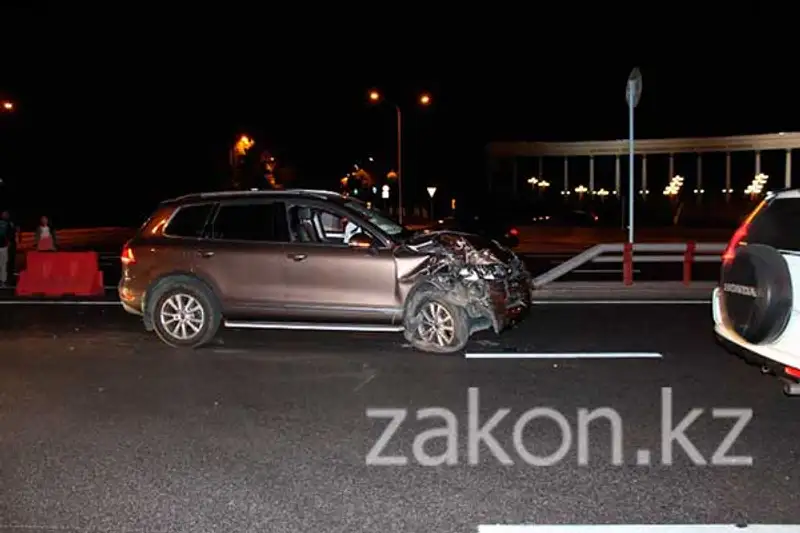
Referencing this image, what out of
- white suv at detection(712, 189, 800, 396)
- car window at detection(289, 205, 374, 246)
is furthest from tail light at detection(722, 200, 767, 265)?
car window at detection(289, 205, 374, 246)

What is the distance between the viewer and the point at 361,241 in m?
10.3

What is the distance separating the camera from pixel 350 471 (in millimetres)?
6055

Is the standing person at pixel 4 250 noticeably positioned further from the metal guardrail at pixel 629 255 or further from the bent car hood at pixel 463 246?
the bent car hood at pixel 463 246

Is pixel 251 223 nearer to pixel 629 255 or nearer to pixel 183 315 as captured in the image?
pixel 183 315

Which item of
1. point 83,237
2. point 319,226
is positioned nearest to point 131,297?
point 319,226

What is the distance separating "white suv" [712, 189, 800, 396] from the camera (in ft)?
20.6

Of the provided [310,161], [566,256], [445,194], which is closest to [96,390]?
[566,256]

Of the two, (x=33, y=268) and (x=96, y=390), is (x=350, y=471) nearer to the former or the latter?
(x=96, y=390)

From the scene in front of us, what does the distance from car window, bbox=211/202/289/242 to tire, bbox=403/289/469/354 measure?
175 centimetres

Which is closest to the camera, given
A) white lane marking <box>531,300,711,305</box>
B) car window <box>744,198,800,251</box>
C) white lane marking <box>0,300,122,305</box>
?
car window <box>744,198,800,251</box>

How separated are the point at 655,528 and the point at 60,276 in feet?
43.0

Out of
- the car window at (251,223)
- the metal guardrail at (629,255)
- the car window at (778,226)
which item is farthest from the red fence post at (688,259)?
the car window at (778,226)

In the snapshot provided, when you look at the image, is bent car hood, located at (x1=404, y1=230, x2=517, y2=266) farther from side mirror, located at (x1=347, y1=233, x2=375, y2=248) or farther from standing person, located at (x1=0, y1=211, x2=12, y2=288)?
standing person, located at (x1=0, y1=211, x2=12, y2=288)

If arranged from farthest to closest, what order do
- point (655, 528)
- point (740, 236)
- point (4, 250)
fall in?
point (4, 250)
point (740, 236)
point (655, 528)
